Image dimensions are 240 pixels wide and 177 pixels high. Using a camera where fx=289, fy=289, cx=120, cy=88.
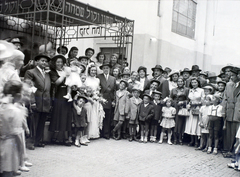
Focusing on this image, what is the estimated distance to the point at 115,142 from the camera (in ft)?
24.1

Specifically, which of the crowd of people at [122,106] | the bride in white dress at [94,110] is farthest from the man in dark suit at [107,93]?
the bride in white dress at [94,110]

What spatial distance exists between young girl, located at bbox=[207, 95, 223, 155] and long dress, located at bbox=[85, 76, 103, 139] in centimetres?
275

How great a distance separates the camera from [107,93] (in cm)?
768

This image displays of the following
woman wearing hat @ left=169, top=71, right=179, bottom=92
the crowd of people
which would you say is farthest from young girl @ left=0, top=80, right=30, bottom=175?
woman wearing hat @ left=169, top=71, right=179, bottom=92

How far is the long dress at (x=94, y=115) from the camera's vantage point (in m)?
7.12

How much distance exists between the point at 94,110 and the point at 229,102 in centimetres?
323

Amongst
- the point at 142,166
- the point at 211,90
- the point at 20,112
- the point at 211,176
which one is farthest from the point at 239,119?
the point at 20,112

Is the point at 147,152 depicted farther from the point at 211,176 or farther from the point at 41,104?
the point at 41,104

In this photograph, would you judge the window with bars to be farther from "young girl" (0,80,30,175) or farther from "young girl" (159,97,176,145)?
"young girl" (0,80,30,175)

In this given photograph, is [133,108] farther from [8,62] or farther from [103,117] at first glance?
[8,62]

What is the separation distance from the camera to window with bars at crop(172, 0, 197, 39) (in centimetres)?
1437

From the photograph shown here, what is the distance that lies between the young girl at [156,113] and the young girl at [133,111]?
43 centimetres

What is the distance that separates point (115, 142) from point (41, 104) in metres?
2.30

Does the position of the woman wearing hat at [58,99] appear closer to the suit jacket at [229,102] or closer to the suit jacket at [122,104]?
the suit jacket at [122,104]
